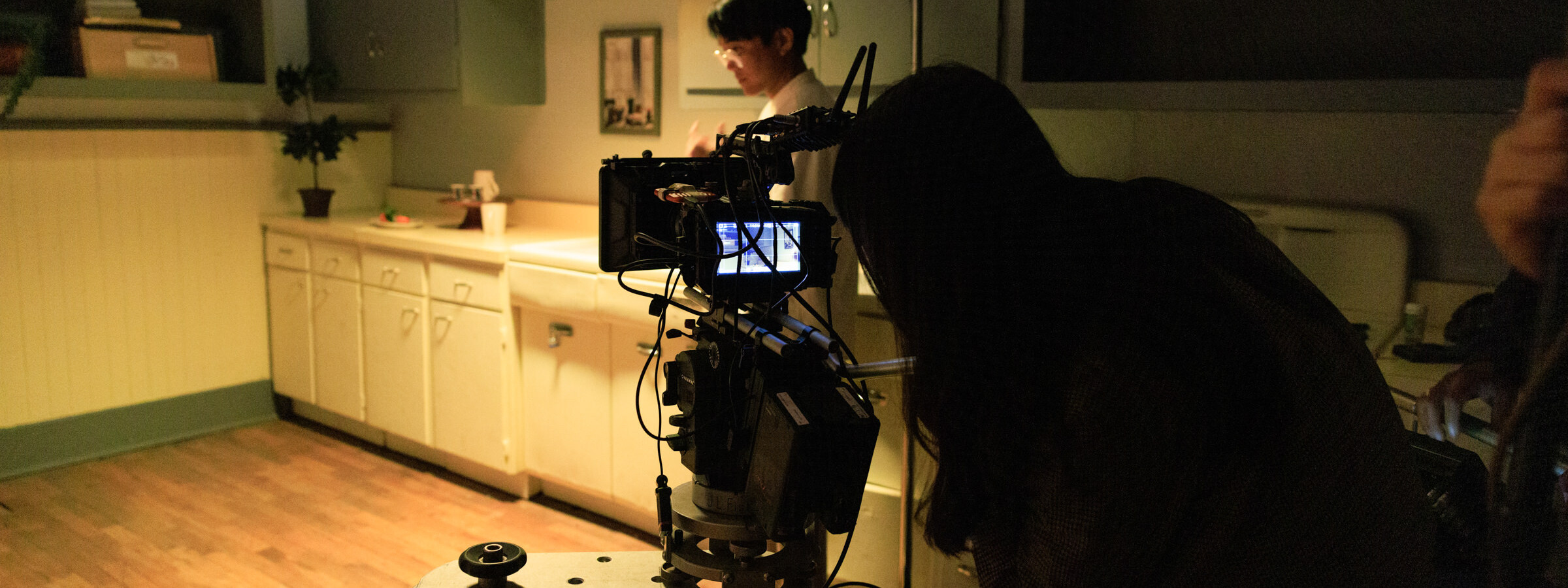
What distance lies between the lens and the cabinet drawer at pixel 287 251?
11.7 ft

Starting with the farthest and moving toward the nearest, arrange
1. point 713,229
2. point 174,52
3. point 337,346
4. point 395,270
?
point 337,346 → point 174,52 → point 395,270 → point 713,229

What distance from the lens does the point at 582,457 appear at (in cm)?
284

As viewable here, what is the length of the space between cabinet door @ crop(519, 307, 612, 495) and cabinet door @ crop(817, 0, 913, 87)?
937mm

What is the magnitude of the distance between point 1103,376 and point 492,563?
82 centimetres

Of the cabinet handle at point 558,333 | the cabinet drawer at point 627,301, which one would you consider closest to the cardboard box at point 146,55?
the cabinet handle at point 558,333

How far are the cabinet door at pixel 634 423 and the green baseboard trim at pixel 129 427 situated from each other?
1852 mm

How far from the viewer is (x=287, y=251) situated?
3.64 meters

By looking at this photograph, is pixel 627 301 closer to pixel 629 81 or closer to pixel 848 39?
pixel 848 39

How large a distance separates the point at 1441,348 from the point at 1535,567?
0.50 meters

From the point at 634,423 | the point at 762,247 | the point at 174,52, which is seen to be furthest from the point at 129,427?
the point at 762,247

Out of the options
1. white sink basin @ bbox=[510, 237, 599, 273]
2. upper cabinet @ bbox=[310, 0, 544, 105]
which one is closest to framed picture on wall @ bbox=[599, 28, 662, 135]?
→ upper cabinet @ bbox=[310, 0, 544, 105]

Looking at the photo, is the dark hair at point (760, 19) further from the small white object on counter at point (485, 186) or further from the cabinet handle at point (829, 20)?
the small white object on counter at point (485, 186)

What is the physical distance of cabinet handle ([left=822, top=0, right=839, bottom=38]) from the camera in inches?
89.2

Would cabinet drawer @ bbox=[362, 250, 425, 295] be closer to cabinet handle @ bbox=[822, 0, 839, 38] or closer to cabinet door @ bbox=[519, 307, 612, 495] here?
cabinet door @ bbox=[519, 307, 612, 495]
